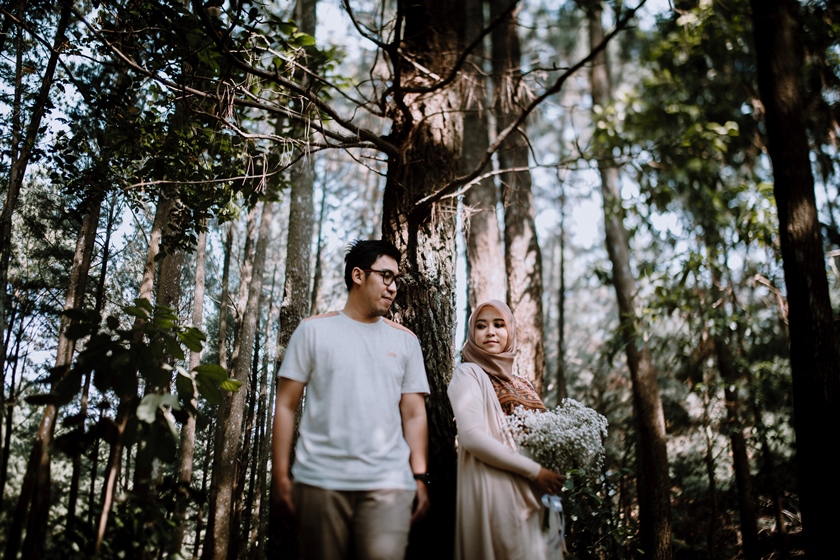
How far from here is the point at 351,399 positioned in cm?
228

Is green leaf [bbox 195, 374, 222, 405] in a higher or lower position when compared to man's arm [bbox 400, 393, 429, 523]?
higher

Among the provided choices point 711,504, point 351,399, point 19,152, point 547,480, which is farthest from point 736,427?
point 19,152

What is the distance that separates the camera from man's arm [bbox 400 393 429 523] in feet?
7.73

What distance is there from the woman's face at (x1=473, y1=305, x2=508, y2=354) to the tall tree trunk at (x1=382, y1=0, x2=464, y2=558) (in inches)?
15.9

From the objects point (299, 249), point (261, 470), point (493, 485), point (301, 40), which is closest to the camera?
point (493, 485)

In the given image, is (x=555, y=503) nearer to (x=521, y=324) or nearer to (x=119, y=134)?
(x=119, y=134)

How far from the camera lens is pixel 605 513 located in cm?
389

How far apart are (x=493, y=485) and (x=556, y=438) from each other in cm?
36

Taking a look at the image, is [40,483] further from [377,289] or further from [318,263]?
[318,263]

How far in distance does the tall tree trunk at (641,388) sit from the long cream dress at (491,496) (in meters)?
3.38

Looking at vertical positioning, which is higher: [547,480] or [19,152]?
[19,152]

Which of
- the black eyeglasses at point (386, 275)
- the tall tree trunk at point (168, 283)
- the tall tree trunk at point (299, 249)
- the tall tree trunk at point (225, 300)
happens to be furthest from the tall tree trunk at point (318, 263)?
the black eyeglasses at point (386, 275)

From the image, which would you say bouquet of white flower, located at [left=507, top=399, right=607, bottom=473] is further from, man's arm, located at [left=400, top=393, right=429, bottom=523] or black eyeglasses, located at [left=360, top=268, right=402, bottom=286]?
black eyeglasses, located at [left=360, top=268, right=402, bottom=286]

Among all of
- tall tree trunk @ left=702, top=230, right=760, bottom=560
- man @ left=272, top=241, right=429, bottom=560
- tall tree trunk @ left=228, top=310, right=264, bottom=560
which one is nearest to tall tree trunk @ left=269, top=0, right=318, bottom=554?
tall tree trunk @ left=228, top=310, right=264, bottom=560
